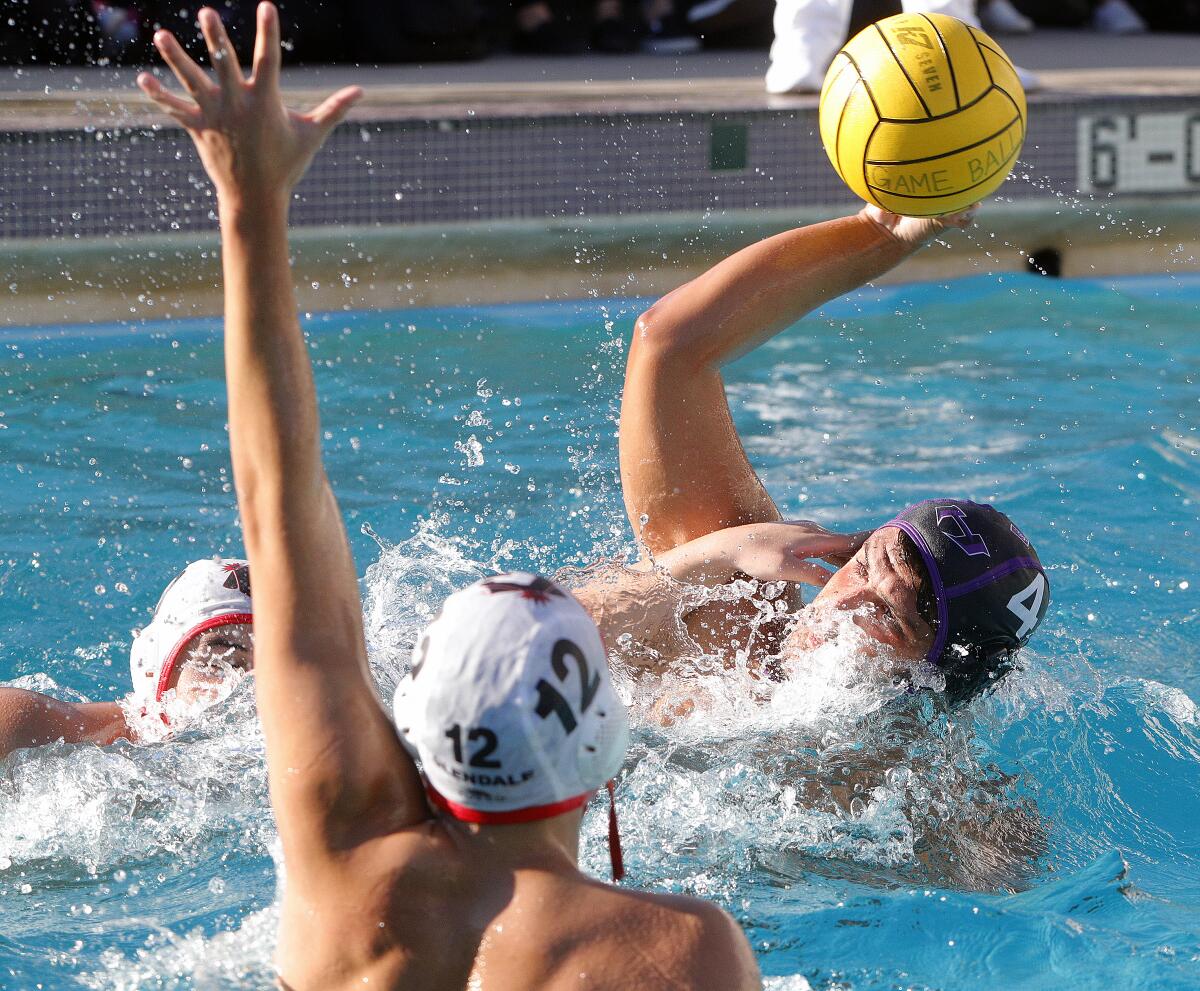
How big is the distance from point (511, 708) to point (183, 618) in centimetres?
130

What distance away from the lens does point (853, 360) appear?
19.3 feet

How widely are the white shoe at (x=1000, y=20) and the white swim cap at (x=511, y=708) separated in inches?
375

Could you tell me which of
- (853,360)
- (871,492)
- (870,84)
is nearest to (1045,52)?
(853,360)

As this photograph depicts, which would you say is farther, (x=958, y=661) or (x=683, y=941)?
(x=958, y=661)

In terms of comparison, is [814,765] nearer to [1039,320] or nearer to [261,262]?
[261,262]

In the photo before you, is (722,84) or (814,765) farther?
(722,84)

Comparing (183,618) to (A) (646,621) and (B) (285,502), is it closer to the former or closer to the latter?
(A) (646,621)

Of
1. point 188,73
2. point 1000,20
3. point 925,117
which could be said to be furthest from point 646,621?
point 1000,20

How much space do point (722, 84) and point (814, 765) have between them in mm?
5835

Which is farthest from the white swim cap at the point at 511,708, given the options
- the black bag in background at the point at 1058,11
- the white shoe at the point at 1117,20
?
the black bag in background at the point at 1058,11

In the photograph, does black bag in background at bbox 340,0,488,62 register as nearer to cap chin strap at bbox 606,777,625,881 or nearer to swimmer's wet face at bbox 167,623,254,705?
swimmer's wet face at bbox 167,623,254,705

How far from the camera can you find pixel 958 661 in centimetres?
259

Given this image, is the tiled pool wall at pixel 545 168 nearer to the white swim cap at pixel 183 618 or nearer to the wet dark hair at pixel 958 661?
the white swim cap at pixel 183 618

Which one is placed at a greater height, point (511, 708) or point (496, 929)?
point (511, 708)
